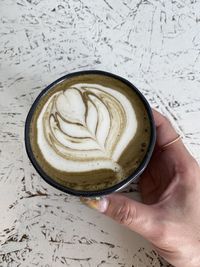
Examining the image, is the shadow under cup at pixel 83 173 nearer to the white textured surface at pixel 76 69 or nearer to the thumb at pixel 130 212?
the thumb at pixel 130 212

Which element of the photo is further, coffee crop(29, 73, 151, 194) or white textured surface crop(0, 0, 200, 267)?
white textured surface crop(0, 0, 200, 267)

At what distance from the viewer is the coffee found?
72cm

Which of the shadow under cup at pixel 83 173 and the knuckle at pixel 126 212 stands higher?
the shadow under cup at pixel 83 173

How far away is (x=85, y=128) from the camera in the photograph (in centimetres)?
75

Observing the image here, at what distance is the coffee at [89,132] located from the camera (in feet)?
2.36

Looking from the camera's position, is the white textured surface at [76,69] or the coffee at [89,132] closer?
the coffee at [89,132]

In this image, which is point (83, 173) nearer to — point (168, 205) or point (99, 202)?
point (99, 202)

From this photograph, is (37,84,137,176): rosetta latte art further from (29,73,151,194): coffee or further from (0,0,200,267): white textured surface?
(0,0,200,267): white textured surface

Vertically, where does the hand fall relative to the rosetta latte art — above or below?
below

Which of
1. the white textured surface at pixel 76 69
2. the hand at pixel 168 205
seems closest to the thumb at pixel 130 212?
the hand at pixel 168 205

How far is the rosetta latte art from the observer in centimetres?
73

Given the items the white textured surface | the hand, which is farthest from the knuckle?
the white textured surface

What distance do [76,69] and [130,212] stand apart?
373 mm

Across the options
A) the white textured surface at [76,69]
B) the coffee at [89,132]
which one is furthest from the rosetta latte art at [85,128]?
the white textured surface at [76,69]
